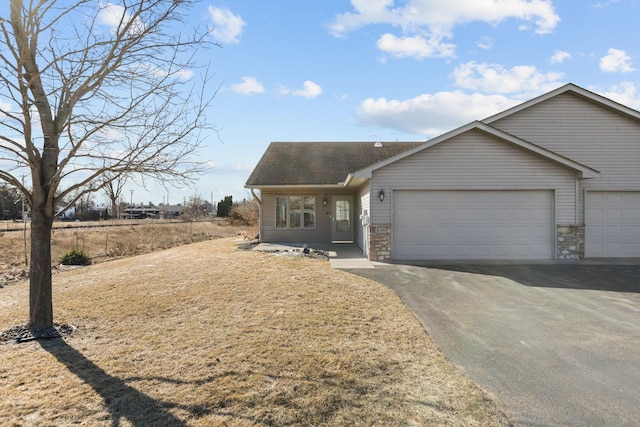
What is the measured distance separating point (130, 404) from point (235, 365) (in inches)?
39.8

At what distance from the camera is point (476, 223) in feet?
36.1

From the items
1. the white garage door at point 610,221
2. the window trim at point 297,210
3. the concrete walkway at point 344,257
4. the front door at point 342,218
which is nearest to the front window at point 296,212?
the window trim at point 297,210

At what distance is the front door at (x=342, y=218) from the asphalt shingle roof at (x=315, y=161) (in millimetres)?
1217

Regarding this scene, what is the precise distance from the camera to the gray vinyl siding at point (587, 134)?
11.8m

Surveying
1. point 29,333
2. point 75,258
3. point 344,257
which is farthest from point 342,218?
point 29,333

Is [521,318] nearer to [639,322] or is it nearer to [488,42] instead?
[639,322]

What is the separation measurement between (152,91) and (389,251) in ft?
26.0

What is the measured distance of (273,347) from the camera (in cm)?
430

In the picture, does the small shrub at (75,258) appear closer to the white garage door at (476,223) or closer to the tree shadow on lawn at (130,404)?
the tree shadow on lawn at (130,404)

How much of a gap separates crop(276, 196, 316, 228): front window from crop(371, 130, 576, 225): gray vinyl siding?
231 inches

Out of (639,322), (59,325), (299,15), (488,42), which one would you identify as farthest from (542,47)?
(59,325)

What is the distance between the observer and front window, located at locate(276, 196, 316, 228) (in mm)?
16453

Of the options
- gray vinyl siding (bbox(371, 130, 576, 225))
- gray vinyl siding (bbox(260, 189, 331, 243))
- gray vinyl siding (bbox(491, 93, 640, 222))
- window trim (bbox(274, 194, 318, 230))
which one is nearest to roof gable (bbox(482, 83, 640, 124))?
gray vinyl siding (bbox(491, 93, 640, 222))

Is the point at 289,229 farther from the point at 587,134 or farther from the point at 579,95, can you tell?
the point at 579,95
